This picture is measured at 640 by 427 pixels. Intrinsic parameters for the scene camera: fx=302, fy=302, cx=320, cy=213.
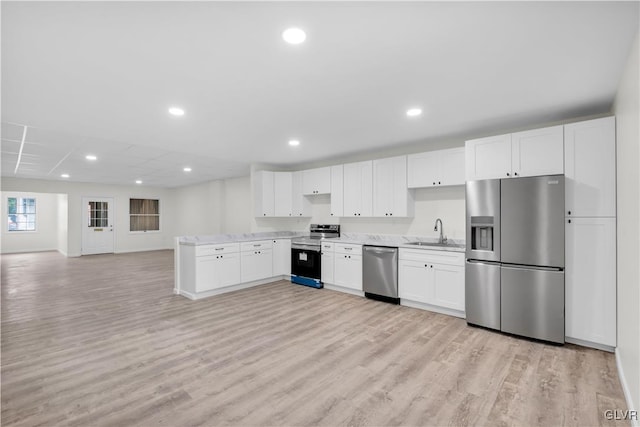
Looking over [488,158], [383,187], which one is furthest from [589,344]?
[383,187]

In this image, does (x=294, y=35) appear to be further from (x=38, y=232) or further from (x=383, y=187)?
(x=38, y=232)

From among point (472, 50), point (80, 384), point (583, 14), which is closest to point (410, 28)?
point (472, 50)

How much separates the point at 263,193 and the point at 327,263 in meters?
2.08

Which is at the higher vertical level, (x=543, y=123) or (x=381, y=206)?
(x=543, y=123)

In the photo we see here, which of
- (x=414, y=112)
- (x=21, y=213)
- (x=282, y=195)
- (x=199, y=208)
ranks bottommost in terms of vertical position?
(x=21, y=213)

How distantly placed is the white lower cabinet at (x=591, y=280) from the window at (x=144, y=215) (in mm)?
12431

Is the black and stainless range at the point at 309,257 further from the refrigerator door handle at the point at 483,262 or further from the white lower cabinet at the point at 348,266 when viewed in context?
the refrigerator door handle at the point at 483,262

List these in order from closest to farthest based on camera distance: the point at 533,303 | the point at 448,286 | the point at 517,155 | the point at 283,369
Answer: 1. the point at 283,369
2. the point at 533,303
3. the point at 517,155
4. the point at 448,286

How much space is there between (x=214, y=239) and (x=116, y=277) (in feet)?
10.2

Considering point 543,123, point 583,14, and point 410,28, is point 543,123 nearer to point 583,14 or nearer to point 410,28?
point 583,14

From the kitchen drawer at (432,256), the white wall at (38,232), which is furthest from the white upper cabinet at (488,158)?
the white wall at (38,232)

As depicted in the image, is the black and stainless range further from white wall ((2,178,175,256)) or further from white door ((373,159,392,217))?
white wall ((2,178,175,256))

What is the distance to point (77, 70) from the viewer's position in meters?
2.41

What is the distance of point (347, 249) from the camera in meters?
5.06
